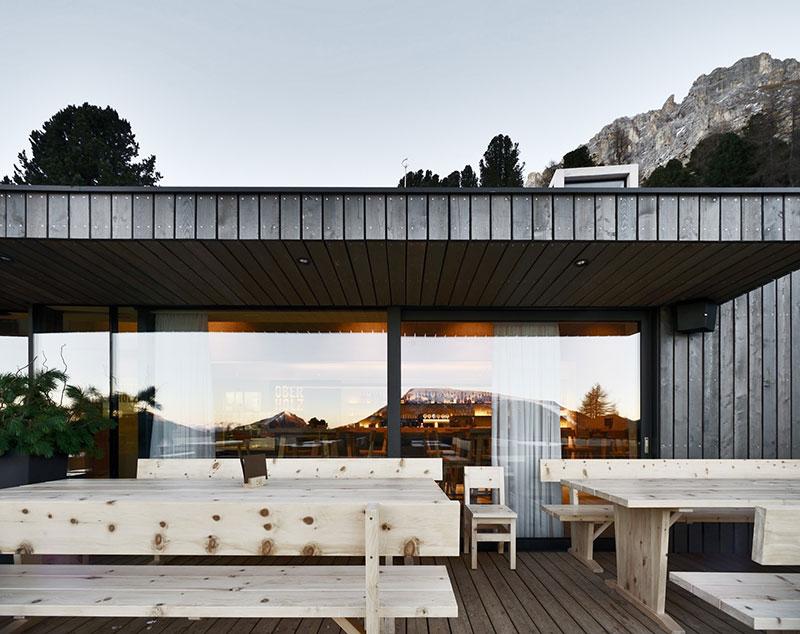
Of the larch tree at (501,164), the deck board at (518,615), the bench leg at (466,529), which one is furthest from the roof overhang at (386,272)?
the larch tree at (501,164)

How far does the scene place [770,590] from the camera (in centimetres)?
225

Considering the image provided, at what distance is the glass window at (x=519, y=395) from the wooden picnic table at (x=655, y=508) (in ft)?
3.81

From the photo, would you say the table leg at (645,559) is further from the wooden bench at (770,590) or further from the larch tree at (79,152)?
the larch tree at (79,152)

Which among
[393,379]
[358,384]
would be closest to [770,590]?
[393,379]

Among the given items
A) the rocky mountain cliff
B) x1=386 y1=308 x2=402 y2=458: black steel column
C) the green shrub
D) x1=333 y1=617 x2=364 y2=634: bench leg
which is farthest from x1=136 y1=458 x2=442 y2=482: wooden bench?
the rocky mountain cliff

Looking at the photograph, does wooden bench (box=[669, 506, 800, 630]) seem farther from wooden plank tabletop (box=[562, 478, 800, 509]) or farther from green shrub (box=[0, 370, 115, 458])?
green shrub (box=[0, 370, 115, 458])

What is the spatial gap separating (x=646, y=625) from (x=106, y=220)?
3741 millimetres

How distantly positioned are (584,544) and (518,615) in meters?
1.39

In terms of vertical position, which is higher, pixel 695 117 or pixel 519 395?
pixel 695 117

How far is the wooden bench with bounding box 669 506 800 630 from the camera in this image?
1953mm

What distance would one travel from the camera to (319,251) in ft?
10.3

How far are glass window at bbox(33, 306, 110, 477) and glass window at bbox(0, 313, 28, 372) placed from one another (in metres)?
0.30

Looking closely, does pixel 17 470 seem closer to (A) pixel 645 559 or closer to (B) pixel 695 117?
(A) pixel 645 559

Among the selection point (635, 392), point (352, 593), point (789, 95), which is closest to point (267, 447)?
point (352, 593)
